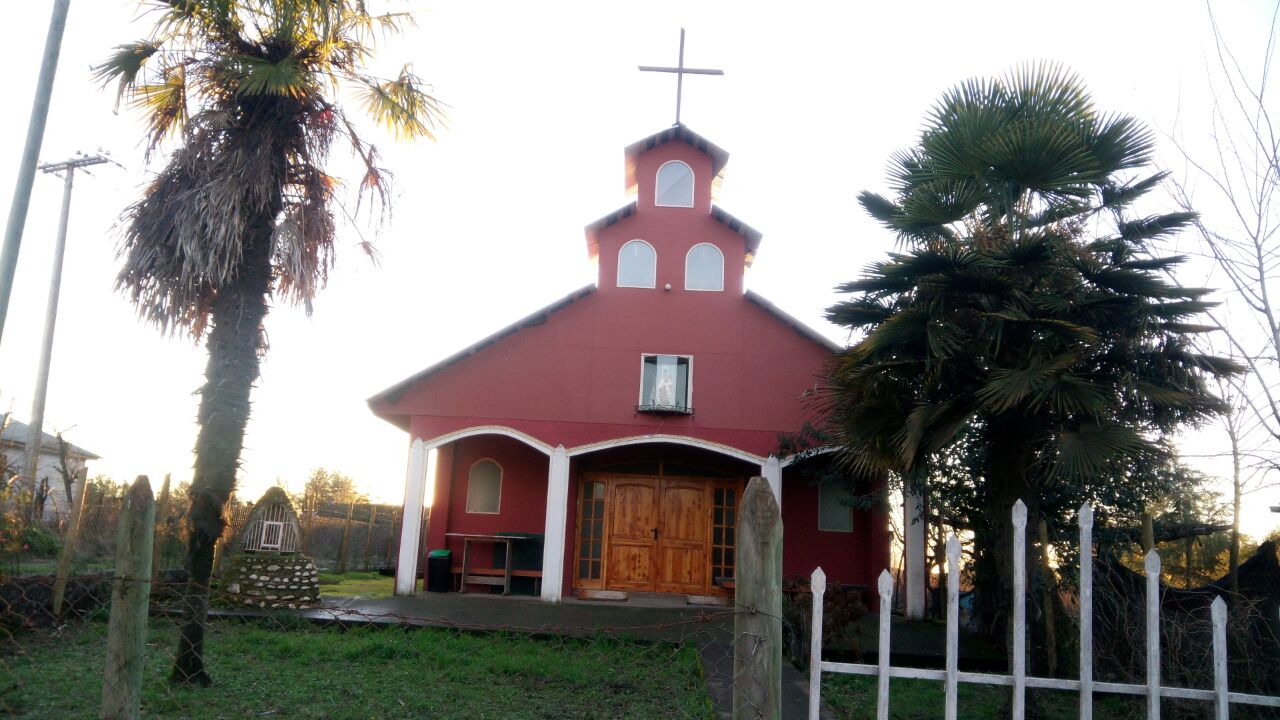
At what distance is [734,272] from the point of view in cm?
1620

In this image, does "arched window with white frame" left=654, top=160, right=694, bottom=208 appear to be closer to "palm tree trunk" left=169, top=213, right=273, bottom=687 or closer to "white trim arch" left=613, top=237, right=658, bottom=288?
"white trim arch" left=613, top=237, right=658, bottom=288

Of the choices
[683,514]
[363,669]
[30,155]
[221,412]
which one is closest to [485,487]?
[683,514]

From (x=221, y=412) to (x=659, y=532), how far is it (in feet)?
32.2

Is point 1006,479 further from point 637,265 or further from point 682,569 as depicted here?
point 637,265

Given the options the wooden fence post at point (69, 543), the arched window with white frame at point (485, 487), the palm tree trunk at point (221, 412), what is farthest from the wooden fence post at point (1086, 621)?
the arched window with white frame at point (485, 487)

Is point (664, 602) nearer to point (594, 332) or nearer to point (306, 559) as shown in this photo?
point (594, 332)

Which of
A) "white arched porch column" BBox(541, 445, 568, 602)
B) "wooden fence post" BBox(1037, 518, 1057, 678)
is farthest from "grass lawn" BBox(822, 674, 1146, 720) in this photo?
"white arched porch column" BBox(541, 445, 568, 602)

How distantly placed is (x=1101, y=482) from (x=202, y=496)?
34.5ft

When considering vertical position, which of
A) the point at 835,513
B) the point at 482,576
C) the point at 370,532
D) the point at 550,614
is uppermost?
the point at 835,513

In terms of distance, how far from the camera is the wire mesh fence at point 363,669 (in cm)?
696

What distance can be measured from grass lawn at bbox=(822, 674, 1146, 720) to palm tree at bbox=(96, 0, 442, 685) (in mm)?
5721

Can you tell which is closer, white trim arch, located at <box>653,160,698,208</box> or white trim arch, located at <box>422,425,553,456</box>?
white trim arch, located at <box>422,425,553,456</box>

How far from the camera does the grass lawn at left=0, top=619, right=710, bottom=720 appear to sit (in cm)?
699

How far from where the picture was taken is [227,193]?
7.99 m
